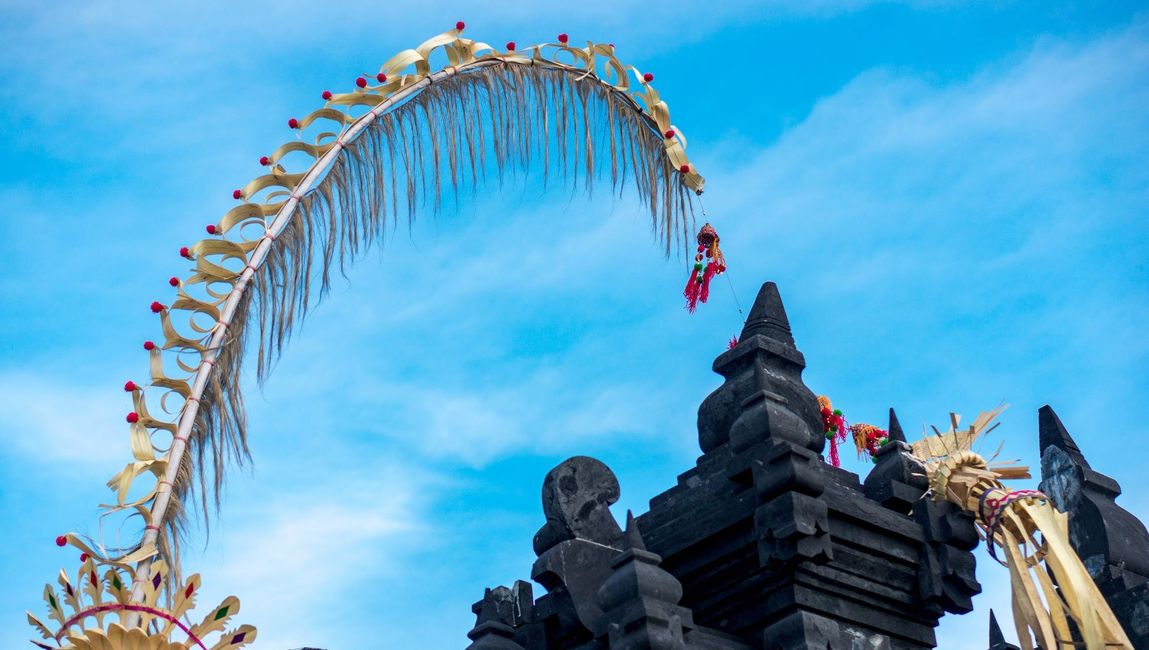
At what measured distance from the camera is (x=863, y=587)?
35.6 feet

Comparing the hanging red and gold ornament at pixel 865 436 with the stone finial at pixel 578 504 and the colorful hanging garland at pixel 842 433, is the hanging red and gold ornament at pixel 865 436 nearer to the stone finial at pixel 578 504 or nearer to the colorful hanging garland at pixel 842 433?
the colorful hanging garland at pixel 842 433

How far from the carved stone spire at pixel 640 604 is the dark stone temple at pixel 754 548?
0.01 meters

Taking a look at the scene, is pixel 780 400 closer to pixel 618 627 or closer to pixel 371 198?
pixel 618 627

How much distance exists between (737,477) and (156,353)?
4.25 metres

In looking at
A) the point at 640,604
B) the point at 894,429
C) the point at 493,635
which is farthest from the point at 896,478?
the point at 493,635

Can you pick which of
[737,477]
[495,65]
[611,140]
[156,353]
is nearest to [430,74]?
[495,65]

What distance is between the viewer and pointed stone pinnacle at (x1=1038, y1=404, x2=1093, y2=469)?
585 inches

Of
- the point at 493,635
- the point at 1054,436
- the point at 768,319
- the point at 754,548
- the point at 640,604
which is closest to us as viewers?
the point at 640,604

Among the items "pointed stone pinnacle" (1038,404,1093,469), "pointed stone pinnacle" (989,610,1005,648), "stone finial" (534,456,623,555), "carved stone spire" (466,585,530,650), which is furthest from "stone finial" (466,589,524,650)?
"pointed stone pinnacle" (1038,404,1093,469)

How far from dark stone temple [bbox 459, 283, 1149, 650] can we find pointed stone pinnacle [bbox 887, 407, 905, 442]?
0.07 feet

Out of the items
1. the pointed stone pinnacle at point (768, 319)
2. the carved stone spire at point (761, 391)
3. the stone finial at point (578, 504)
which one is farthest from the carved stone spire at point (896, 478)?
the stone finial at point (578, 504)

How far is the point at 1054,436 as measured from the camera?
15.2 metres

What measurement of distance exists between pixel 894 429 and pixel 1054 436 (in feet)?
12.3

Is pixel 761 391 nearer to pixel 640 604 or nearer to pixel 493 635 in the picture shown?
pixel 640 604
